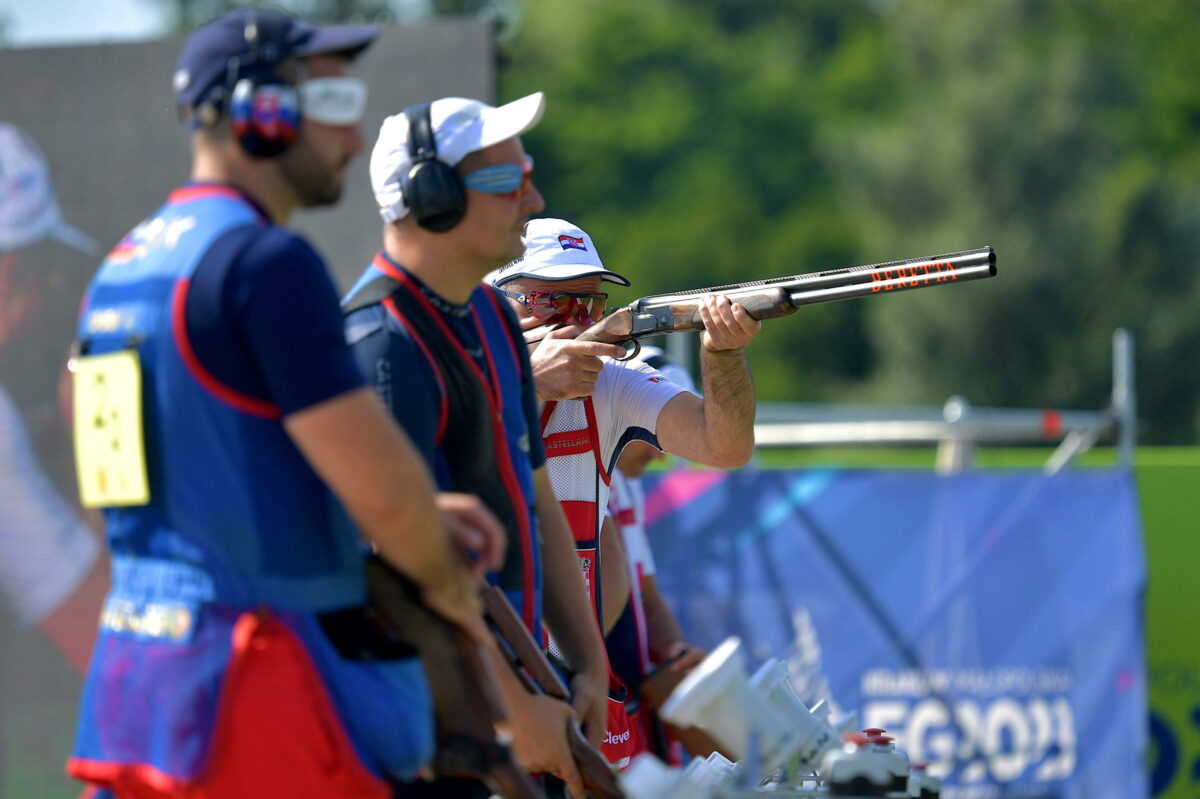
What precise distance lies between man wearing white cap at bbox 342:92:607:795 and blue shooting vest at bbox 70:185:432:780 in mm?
461

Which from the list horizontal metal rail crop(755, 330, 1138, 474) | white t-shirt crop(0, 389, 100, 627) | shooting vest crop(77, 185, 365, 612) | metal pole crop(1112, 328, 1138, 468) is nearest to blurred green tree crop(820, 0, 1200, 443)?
horizontal metal rail crop(755, 330, 1138, 474)

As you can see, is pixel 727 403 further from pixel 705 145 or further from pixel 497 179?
pixel 705 145

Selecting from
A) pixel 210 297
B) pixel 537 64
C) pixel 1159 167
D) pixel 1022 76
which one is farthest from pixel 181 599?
pixel 537 64

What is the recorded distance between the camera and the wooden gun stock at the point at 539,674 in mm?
2863

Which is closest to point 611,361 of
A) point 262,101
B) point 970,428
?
point 262,101

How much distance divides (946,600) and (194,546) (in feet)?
19.5

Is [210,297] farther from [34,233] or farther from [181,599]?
[34,233]

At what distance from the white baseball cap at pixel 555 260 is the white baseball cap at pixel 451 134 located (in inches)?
40.3

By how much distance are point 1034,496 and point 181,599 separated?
613 centimetres

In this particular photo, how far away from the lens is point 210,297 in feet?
7.42

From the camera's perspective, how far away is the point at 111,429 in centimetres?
239

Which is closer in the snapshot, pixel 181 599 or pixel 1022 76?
pixel 181 599

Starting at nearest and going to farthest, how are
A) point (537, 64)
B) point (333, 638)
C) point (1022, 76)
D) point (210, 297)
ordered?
point (210, 297), point (333, 638), point (1022, 76), point (537, 64)

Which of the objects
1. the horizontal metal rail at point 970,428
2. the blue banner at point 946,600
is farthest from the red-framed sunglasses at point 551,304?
the horizontal metal rail at point 970,428
